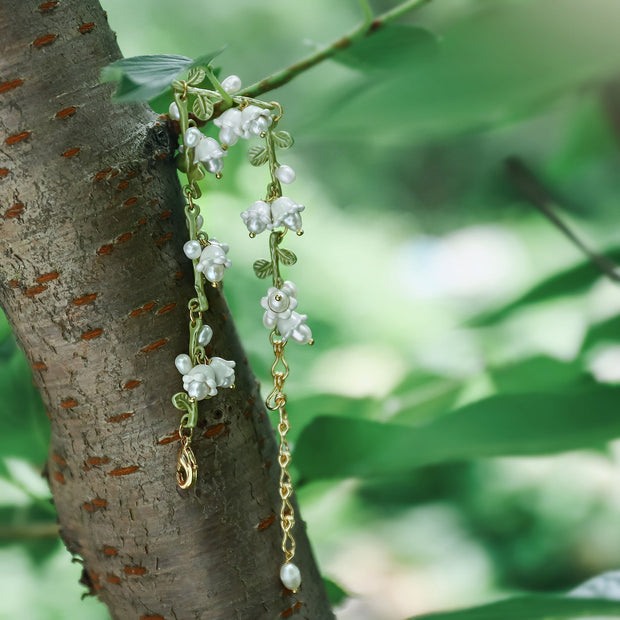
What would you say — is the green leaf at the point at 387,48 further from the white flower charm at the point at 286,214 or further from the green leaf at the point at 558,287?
the green leaf at the point at 558,287

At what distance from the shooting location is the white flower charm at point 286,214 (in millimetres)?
214

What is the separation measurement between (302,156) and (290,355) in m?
0.29

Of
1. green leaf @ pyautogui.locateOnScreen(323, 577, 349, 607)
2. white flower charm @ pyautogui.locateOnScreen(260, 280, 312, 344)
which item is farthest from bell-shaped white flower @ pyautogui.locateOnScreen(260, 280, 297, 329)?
green leaf @ pyautogui.locateOnScreen(323, 577, 349, 607)

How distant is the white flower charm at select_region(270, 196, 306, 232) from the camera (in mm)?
214

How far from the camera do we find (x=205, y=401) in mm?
215

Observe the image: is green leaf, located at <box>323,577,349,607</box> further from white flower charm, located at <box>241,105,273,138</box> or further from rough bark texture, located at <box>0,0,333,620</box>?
white flower charm, located at <box>241,105,273,138</box>

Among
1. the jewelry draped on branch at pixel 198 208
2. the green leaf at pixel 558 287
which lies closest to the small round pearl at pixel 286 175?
the jewelry draped on branch at pixel 198 208

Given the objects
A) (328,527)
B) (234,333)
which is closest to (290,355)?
(328,527)

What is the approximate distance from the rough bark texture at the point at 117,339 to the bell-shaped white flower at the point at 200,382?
0.01 metres

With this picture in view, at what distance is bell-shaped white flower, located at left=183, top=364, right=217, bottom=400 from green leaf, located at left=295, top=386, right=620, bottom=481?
101 millimetres

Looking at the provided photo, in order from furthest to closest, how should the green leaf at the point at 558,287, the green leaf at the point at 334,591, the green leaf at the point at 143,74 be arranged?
the green leaf at the point at 558,287 → the green leaf at the point at 334,591 → the green leaf at the point at 143,74

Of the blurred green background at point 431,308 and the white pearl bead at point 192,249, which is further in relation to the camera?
the blurred green background at point 431,308

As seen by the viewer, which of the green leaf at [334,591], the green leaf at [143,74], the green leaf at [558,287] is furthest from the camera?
the green leaf at [558,287]

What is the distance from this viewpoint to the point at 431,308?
2.47 feet
